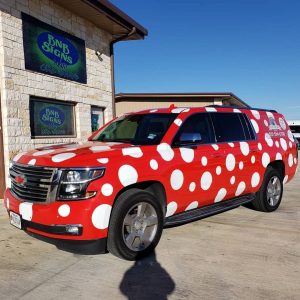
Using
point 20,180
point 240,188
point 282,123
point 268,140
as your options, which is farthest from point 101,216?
point 282,123

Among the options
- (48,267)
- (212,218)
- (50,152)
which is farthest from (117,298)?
(212,218)

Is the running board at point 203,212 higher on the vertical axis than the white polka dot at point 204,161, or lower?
lower

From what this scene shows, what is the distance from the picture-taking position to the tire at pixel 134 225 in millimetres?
4137

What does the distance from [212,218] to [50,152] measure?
3114 mm

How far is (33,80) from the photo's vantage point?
351 inches

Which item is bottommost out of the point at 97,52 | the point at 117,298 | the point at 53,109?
the point at 117,298

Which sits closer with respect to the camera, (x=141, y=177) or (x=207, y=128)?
(x=141, y=177)

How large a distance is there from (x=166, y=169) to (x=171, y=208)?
1.80ft

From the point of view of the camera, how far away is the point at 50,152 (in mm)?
4520

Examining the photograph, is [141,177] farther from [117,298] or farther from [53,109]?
[53,109]

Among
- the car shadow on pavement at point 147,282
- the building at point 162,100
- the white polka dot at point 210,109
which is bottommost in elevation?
the car shadow on pavement at point 147,282

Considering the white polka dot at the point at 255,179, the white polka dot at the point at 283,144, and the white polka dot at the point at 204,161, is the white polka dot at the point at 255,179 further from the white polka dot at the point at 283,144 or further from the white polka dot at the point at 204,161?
the white polka dot at the point at 204,161

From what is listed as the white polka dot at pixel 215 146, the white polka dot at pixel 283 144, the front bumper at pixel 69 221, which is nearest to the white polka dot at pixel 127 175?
the front bumper at pixel 69 221

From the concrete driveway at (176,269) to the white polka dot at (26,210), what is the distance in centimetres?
58
